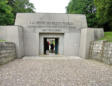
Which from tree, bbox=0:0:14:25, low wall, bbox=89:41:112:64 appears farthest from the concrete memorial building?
tree, bbox=0:0:14:25

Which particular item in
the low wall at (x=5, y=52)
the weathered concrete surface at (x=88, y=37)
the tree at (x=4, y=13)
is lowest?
the low wall at (x=5, y=52)

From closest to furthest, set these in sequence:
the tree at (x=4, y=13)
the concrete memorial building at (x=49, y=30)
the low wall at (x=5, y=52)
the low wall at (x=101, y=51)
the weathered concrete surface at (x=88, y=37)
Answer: the low wall at (x=5, y=52) → the low wall at (x=101, y=51) → the weathered concrete surface at (x=88, y=37) → the concrete memorial building at (x=49, y=30) → the tree at (x=4, y=13)

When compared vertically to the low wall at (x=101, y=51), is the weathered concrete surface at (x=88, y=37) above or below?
above

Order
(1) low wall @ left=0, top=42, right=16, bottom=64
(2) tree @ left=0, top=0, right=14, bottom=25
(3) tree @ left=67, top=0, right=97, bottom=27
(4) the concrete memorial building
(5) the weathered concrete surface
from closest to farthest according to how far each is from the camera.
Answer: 1. (1) low wall @ left=0, top=42, right=16, bottom=64
2. (5) the weathered concrete surface
3. (4) the concrete memorial building
4. (2) tree @ left=0, top=0, right=14, bottom=25
5. (3) tree @ left=67, top=0, right=97, bottom=27

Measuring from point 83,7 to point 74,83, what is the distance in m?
18.3

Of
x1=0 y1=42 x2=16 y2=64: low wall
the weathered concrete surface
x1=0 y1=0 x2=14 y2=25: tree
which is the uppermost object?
x1=0 y1=0 x2=14 y2=25: tree

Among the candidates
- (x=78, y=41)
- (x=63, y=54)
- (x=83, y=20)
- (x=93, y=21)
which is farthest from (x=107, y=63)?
(x=93, y=21)

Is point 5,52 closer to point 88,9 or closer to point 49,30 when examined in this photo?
point 49,30

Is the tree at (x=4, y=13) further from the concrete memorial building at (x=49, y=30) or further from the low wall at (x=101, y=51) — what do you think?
the low wall at (x=101, y=51)

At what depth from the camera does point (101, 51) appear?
290 inches

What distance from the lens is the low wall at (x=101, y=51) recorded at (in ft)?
21.6

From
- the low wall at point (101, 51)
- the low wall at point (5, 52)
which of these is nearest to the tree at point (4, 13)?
the low wall at point (5, 52)

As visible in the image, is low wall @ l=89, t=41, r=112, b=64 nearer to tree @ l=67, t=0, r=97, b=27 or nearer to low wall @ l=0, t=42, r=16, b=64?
low wall @ l=0, t=42, r=16, b=64

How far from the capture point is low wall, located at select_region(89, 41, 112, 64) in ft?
21.6
